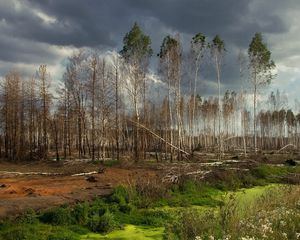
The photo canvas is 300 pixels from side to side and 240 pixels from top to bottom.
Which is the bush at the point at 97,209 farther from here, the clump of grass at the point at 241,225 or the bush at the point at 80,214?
the clump of grass at the point at 241,225

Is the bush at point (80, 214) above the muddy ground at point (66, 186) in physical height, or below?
below

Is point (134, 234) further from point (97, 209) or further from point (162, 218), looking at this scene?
point (97, 209)

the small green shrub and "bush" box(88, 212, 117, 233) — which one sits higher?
the small green shrub

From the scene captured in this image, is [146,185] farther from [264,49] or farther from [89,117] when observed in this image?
[264,49]

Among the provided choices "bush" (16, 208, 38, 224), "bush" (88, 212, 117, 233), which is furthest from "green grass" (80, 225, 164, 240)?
"bush" (16, 208, 38, 224)

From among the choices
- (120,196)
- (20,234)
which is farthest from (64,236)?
(120,196)

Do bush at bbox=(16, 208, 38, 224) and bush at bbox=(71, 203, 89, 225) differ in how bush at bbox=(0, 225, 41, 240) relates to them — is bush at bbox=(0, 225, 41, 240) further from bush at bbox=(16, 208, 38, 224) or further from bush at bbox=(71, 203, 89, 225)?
bush at bbox=(71, 203, 89, 225)

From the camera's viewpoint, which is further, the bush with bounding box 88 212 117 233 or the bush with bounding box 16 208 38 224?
the bush with bounding box 16 208 38 224

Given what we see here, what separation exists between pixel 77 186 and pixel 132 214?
7.22 metres

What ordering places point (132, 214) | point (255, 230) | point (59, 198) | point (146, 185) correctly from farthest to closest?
point (146, 185) < point (59, 198) < point (132, 214) < point (255, 230)

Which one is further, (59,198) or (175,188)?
(175,188)

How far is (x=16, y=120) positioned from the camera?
56.0 meters

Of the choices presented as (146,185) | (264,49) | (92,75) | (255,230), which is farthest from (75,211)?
(264,49)


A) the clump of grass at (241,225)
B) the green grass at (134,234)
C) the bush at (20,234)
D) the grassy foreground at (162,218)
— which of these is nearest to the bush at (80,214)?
the grassy foreground at (162,218)
